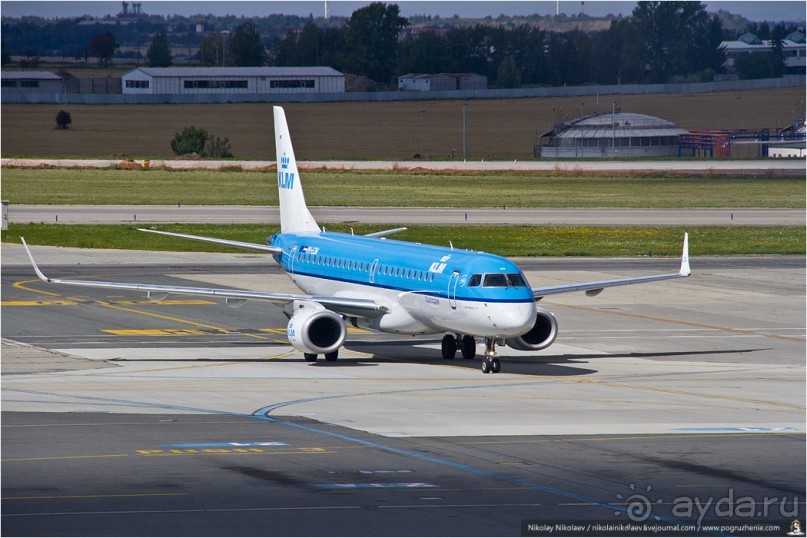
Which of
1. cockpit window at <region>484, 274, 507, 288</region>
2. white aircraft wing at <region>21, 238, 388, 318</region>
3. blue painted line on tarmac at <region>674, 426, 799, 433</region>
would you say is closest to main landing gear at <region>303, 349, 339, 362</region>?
white aircraft wing at <region>21, 238, 388, 318</region>

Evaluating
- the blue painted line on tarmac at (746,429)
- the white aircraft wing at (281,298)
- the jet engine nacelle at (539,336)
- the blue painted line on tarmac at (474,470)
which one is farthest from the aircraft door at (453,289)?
the blue painted line on tarmac at (746,429)

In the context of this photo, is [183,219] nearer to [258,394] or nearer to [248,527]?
[258,394]

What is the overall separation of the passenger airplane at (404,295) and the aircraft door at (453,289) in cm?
3

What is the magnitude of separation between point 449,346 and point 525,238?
4672cm

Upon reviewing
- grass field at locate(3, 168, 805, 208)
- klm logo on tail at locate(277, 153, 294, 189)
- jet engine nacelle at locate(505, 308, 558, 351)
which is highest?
klm logo on tail at locate(277, 153, 294, 189)

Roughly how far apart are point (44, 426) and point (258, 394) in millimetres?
7798

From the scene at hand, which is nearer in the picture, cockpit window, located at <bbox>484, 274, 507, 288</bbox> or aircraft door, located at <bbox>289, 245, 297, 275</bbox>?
cockpit window, located at <bbox>484, 274, 507, 288</bbox>

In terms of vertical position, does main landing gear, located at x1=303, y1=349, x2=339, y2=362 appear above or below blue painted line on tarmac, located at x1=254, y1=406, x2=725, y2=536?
below

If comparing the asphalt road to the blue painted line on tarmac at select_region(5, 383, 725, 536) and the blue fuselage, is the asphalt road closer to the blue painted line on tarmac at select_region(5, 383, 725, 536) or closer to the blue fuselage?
the blue fuselage

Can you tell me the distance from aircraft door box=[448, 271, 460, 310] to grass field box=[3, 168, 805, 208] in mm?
82115

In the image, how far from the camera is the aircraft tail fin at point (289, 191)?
5469 cm

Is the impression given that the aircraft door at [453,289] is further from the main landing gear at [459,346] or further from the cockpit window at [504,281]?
the main landing gear at [459,346]

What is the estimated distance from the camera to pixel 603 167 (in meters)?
182

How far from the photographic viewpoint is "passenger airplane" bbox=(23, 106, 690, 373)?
139 ft
